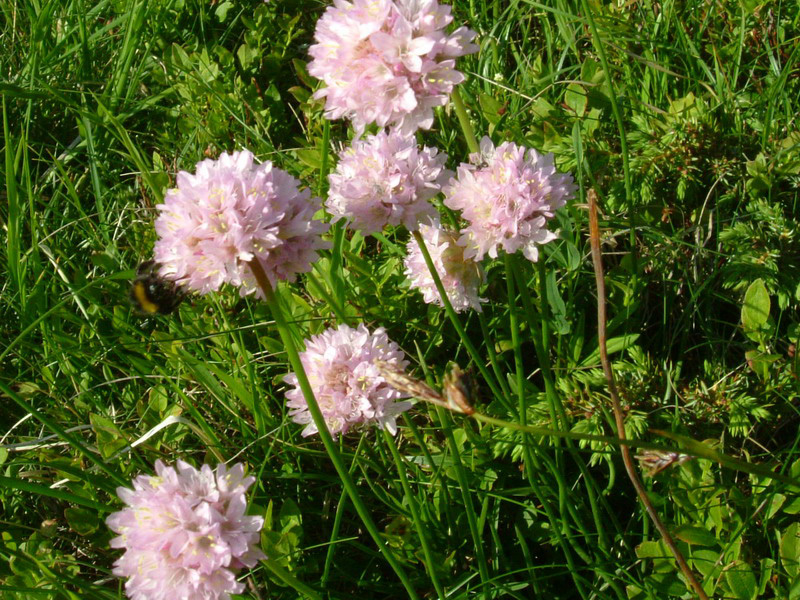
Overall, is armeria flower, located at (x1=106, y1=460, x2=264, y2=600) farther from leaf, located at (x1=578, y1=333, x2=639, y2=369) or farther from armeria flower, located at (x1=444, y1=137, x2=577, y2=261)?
leaf, located at (x1=578, y1=333, x2=639, y2=369)

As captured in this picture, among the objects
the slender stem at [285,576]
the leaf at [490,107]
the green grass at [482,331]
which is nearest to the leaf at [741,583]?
the green grass at [482,331]

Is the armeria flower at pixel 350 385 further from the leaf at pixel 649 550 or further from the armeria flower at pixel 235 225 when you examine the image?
the leaf at pixel 649 550

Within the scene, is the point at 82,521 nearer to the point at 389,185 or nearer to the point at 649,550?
the point at 389,185

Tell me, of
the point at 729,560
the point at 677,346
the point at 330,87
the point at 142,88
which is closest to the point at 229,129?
the point at 142,88

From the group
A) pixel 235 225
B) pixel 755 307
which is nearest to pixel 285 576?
pixel 235 225

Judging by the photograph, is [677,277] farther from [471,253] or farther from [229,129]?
[229,129]

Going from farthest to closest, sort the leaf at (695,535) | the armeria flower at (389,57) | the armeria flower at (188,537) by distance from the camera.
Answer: the leaf at (695,535) < the armeria flower at (389,57) < the armeria flower at (188,537)

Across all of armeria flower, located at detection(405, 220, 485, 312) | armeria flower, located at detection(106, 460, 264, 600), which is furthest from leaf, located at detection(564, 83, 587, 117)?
armeria flower, located at detection(106, 460, 264, 600)
